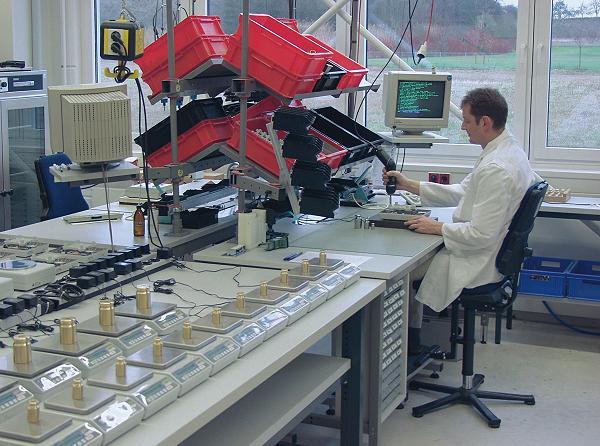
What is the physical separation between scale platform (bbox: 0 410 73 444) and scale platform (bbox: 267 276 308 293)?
1078 mm

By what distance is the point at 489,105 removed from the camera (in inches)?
148

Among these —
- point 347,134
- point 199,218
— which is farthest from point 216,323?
point 347,134

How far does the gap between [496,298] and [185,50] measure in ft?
5.27

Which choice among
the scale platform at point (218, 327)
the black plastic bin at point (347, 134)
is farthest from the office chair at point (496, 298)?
the scale platform at point (218, 327)

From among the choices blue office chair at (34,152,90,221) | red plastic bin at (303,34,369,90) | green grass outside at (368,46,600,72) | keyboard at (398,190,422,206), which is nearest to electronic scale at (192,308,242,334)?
red plastic bin at (303,34,369,90)

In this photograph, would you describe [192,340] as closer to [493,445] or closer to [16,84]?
[493,445]

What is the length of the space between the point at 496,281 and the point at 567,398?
2.27 ft

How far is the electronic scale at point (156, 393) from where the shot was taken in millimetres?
1848

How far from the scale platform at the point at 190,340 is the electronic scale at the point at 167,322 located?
0.04m

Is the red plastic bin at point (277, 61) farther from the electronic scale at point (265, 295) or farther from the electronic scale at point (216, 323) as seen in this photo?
the electronic scale at point (216, 323)

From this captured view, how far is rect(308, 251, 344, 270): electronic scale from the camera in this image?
3.05 metres

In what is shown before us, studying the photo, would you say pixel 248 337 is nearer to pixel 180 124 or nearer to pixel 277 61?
pixel 277 61

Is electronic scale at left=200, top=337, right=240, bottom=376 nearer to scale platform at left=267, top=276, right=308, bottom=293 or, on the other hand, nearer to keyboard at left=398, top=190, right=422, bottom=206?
scale platform at left=267, top=276, right=308, bottom=293

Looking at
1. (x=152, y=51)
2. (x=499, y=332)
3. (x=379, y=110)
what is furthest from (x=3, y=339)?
(x=379, y=110)
